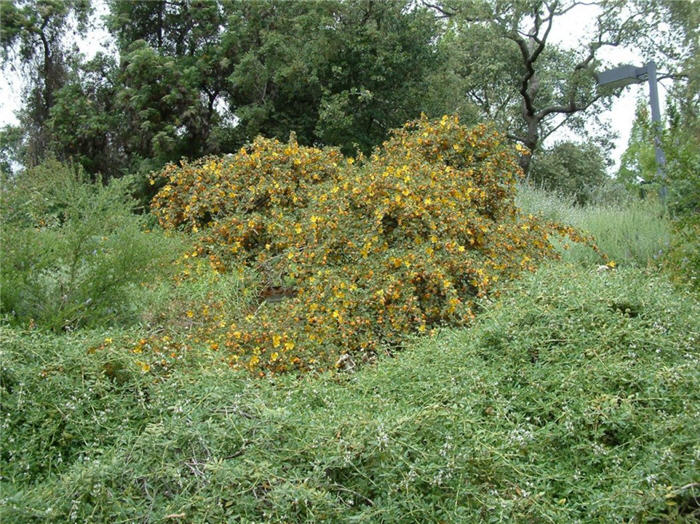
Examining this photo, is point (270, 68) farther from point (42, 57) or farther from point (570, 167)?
point (570, 167)

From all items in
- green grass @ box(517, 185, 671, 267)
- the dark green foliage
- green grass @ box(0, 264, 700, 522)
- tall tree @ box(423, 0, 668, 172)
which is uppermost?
tall tree @ box(423, 0, 668, 172)

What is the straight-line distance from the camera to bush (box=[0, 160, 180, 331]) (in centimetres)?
346

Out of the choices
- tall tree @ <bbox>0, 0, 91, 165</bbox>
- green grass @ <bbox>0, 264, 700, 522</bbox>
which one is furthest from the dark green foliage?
green grass @ <bbox>0, 264, 700, 522</bbox>

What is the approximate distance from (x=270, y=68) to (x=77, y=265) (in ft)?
29.6

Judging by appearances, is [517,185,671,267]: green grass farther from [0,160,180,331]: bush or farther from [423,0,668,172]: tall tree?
[423,0,668,172]: tall tree

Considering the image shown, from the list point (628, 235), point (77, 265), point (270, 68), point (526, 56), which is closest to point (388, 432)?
point (77, 265)

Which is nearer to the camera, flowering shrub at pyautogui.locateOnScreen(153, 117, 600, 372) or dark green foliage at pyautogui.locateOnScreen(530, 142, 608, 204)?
flowering shrub at pyautogui.locateOnScreen(153, 117, 600, 372)

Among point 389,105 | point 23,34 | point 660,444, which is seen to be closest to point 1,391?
point 660,444

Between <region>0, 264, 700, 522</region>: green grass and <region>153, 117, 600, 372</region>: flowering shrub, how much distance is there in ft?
2.93

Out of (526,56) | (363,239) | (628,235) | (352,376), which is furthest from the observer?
(526,56)

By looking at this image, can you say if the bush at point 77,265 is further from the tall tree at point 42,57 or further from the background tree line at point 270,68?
the tall tree at point 42,57

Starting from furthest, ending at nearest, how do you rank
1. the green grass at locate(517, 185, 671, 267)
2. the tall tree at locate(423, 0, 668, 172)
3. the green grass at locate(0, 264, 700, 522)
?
the tall tree at locate(423, 0, 668, 172)
the green grass at locate(517, 185, 671, 267)
the green grass at locate(0, 264, 700, 522)

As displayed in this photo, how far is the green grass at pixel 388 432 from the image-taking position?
1937 mm

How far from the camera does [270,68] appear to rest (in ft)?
39.1
